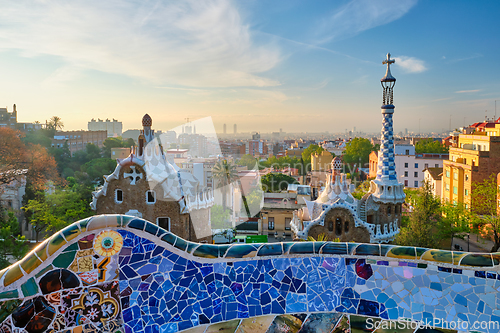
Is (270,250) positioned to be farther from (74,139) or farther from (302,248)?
(74,139)

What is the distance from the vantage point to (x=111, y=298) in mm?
2992

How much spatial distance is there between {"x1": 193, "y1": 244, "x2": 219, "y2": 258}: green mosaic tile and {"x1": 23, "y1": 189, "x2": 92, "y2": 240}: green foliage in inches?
→ 678

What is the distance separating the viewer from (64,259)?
9.52 ft

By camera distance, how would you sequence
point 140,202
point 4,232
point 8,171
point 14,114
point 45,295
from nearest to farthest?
point 45,295, point 4,232, point 140,202, point 8,171, point 14,114

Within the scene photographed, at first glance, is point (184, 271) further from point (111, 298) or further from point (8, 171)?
point (8, 171)

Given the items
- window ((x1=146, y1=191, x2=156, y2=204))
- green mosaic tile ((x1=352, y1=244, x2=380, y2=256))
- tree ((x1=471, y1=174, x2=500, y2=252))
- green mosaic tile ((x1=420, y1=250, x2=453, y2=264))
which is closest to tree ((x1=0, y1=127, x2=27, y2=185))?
window ((x1=146, y1=191, x2=156, y2=204))

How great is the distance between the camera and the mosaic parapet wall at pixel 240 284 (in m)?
2.93

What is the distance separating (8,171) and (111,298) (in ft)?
46.3

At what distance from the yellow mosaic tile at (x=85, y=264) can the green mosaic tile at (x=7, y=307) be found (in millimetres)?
491

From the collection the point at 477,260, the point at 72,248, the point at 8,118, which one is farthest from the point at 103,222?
the point at 8,118

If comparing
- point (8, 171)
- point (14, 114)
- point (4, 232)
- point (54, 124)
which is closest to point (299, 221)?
point (4, 232)

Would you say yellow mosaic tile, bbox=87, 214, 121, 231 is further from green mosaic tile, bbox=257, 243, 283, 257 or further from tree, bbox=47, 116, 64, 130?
tree, bbox=47, 116, 64, 130

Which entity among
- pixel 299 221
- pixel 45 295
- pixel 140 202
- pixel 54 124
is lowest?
pixel 299 221

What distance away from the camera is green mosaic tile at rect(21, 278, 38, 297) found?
9.09ft
